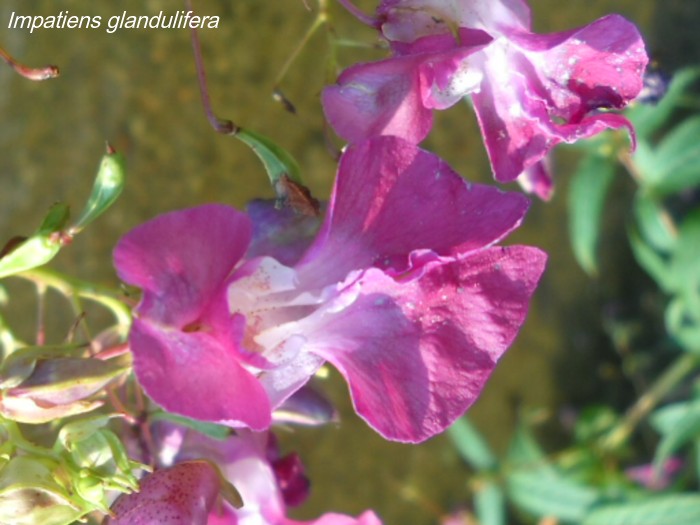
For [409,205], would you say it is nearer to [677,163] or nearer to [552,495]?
[677,163]

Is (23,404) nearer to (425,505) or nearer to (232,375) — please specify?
(232,375)

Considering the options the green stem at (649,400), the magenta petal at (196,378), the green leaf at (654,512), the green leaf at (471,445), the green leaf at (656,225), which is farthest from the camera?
the green leaf at (471,445)

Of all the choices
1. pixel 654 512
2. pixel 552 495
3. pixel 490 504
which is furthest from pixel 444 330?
pixel 490 504

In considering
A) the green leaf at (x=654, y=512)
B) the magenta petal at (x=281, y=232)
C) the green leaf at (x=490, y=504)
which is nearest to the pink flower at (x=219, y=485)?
the magenta petal at (x=281, y=232)

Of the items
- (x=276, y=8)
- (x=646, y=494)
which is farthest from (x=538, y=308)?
(x=276, y=8)

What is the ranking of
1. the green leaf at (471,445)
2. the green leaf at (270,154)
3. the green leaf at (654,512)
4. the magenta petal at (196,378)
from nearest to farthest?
the magenta petal at (196,378), the green leaf at (270,154), the green leaf at (654,512), the green leaf at (471,445)

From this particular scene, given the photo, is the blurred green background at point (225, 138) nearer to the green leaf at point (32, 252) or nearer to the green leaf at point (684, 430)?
the green leaf at point (684, 430)
